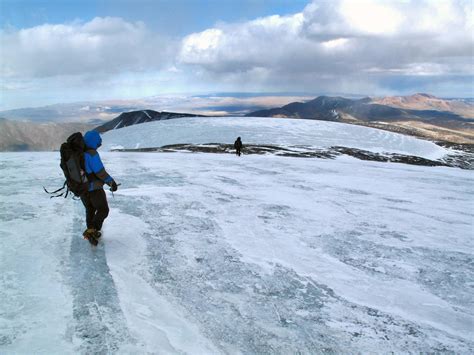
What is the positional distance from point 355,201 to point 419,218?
85.8 inches

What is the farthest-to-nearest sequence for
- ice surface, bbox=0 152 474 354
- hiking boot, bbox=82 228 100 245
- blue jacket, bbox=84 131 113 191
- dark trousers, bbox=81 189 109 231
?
hiking boot, bbox=82 228 100 245 < dark trousers, bbox=81 189 109 231 < blue jacket, bbox=84 131 113 191 < ice surface, bbox=0 152 474 354

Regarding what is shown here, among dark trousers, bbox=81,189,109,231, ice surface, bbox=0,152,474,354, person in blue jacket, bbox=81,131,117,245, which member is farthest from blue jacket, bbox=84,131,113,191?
ice surface, bbox=0,152,474,354

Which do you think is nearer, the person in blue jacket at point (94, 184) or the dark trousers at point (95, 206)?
the person in blue jacket at point (94, 184)

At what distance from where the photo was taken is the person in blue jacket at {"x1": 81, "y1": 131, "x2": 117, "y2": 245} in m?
6.57

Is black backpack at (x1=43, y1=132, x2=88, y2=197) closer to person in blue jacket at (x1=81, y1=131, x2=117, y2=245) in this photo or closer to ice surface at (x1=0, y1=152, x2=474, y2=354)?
person in blue jacket at (x1=81, y1=131, x2=117, y2=245)

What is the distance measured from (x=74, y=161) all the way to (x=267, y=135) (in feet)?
181

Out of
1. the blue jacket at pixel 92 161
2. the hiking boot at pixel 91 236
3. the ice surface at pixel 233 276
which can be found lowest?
the ice surface at pixel 233 276

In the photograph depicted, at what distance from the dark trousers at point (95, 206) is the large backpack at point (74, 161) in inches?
12.4

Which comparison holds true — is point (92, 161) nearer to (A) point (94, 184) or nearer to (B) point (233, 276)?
(A) point (94, 184)

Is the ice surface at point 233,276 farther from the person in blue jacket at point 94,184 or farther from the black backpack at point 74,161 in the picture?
the black backpack at point 74,161

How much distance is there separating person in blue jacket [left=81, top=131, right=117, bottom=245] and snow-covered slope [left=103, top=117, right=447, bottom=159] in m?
48.5

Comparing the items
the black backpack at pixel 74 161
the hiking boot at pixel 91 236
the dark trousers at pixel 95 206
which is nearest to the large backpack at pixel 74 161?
the black backpack at pixel 74 161

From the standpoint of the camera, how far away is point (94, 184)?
673cm

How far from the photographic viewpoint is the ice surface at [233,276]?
4625 mm
